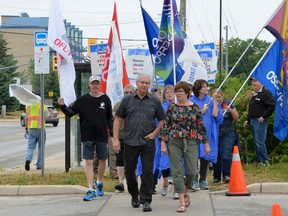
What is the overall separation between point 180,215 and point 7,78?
61.0 metres

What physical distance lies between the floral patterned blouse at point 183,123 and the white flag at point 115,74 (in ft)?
10.3

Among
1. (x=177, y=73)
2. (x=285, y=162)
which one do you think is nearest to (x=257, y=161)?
(x=285, y=162)

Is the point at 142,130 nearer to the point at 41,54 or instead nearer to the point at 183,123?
the point at 183,123

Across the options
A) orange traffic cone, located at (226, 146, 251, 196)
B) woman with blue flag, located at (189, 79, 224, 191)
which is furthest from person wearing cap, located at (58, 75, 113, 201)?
orange traffic cone, located at (226, 146, 251, 196)

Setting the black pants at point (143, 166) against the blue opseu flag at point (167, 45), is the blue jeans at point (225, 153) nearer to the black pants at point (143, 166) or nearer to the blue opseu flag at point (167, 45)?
the blue opseu flag at point (167, 45)

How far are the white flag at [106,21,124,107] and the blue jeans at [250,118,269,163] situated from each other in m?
2.55

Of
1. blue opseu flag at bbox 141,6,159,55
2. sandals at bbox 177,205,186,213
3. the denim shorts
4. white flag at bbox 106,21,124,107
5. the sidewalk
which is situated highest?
blue opseu flag at bbox 141,6,159,55

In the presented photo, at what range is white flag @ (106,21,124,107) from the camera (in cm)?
1185

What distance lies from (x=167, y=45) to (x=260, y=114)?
2226 mm

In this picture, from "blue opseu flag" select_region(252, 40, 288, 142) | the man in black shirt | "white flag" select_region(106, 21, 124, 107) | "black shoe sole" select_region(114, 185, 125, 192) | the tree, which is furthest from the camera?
the tree

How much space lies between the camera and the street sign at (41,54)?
11609mm

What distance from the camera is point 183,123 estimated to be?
8.72m

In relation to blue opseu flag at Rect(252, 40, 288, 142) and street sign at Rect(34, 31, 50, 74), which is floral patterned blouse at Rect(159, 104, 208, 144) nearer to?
blue opseu flag at Rect(252, 40, 288, 142)

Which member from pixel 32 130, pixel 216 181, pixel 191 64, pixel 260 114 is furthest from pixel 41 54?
pixel 260 114
